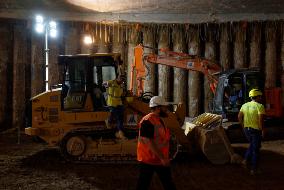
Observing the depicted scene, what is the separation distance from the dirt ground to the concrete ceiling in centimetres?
515

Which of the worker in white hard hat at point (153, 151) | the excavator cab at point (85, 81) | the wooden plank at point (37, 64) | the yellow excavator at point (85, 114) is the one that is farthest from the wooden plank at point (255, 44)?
the worker in white hard hat at point (153, 151)

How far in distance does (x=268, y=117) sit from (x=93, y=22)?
6.68m

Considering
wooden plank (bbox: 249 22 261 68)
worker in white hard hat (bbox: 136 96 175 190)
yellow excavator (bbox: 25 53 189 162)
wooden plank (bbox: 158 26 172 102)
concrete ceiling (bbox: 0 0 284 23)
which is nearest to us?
worker in white hard hat (bbox: 136 96 175 190)

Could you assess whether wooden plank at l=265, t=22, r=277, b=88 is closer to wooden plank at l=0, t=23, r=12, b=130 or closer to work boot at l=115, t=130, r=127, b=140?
work boot at l=115, t=130, r=127, b=140

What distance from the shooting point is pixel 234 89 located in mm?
12742

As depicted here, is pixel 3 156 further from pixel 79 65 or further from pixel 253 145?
pixel 253 145

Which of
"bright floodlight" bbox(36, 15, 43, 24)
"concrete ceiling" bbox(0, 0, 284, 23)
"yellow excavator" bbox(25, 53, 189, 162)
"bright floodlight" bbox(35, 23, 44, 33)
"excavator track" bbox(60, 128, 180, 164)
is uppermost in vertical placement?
"concrete ceiling" bbox(0, 0, 284, 23)

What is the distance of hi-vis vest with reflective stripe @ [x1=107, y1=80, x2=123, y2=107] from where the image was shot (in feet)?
30.5

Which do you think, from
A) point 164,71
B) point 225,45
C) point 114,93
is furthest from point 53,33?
point 114,93

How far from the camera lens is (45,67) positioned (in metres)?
14.5

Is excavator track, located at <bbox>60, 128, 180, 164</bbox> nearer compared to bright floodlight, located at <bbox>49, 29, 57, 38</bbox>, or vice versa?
excavator track, located at <bbox>60, 128, 180, 164</bbox>

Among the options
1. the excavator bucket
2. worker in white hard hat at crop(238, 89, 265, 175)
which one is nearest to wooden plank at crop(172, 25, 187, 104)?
the excavator bucket

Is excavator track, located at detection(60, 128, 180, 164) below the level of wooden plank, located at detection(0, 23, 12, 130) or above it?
below

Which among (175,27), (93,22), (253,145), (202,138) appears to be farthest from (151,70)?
(253,145)
